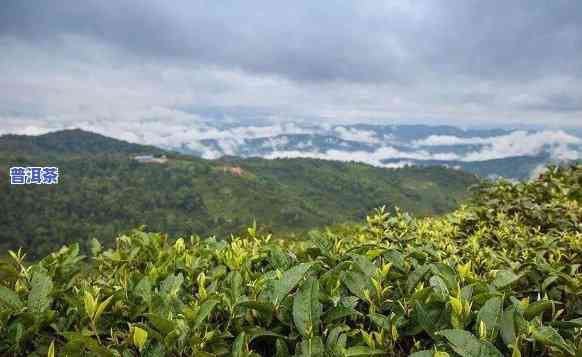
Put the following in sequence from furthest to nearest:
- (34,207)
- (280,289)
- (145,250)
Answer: (34,207)
(145,250)
(280,289)

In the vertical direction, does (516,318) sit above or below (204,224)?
above

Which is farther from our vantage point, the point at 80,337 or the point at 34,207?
the point at 34,207

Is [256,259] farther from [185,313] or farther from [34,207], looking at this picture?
[34,207]

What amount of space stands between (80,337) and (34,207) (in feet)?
731

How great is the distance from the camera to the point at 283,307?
8.81ft

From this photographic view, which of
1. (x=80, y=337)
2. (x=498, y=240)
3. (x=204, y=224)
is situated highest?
(x=80, y=337)

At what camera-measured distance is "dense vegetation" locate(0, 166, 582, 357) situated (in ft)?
7.59

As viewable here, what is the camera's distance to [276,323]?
9.09 ft

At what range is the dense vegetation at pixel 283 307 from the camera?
2.31 meters

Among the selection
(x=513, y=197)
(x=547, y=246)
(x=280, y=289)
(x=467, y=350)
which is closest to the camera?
(x=467, y=350)

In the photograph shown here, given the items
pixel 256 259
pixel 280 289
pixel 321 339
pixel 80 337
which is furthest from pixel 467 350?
pixel 256 259

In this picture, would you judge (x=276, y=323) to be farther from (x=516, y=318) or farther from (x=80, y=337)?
(x=516, y=318)

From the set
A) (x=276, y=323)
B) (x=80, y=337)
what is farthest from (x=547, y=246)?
(x=80, y=337)

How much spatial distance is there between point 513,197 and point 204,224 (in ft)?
634
